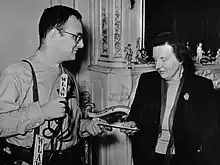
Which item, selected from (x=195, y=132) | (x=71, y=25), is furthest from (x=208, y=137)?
(x=71, y=25)

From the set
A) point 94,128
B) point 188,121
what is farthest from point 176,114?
point 94,128

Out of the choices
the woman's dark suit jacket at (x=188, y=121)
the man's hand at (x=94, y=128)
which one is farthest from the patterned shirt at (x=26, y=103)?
the woman's dark suit jacket at (x=188, y=121)

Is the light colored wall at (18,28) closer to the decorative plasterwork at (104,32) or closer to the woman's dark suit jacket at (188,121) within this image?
the decorative plasterwork at (104,32)

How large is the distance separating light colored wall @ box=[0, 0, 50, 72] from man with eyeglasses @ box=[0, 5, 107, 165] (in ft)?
3.40

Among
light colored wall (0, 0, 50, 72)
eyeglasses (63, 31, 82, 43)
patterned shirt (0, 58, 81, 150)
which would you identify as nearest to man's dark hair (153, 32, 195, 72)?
eyeglasses (63, 31, 82, 43)

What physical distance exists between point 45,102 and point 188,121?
0.69 m

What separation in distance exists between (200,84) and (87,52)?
1.17 meters

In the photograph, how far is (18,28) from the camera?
259cm

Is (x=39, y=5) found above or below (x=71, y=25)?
above

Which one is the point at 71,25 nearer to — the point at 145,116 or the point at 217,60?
the point at 145,116

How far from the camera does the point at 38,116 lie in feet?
4.67

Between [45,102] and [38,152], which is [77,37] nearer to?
[45,102]

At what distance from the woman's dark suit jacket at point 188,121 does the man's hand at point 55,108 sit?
→ 60 centimetres

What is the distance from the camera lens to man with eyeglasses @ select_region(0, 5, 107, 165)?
4.67 ft
